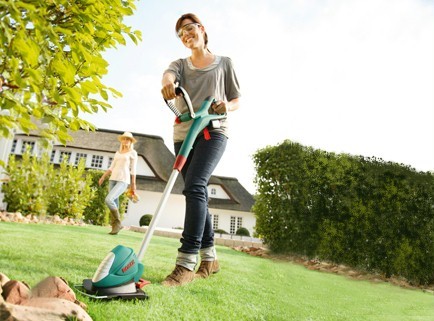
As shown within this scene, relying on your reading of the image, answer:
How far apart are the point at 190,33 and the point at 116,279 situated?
2231 millimetres

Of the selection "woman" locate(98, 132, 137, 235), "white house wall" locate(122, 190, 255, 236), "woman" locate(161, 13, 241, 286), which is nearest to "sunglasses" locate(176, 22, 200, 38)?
"woman" locate(161, 13, 241, 286)

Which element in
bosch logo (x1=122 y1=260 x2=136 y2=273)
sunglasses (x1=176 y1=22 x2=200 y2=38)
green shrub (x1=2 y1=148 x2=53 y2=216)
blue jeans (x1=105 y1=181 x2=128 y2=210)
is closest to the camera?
bosch logo (x1=122 y1=260 x2=136 y2=273)

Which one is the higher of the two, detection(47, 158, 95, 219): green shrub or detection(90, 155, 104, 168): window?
detection(90, 155, 104, 168): window

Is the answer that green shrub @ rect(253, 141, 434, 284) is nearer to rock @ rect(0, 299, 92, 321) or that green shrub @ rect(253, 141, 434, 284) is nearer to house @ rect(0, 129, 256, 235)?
rock @ rect(0, 299, 92, 321)

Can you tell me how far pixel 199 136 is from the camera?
11.0ft

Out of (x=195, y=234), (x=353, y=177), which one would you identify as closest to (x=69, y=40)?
(x=195, y=234)

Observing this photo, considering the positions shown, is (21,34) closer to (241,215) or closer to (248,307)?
(248,307)

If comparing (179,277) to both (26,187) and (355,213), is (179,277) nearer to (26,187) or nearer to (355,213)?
(355,213)

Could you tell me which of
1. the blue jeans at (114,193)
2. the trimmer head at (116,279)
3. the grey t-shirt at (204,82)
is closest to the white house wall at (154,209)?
the blue jeans at (114,193)

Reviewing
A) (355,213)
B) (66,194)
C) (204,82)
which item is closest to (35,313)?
(204,82)

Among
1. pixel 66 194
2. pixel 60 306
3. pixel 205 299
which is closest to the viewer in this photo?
pixel 60 306

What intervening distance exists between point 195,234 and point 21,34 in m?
1.98

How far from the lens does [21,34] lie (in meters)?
Result: 1.65

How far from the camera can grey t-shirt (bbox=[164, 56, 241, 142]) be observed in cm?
348
